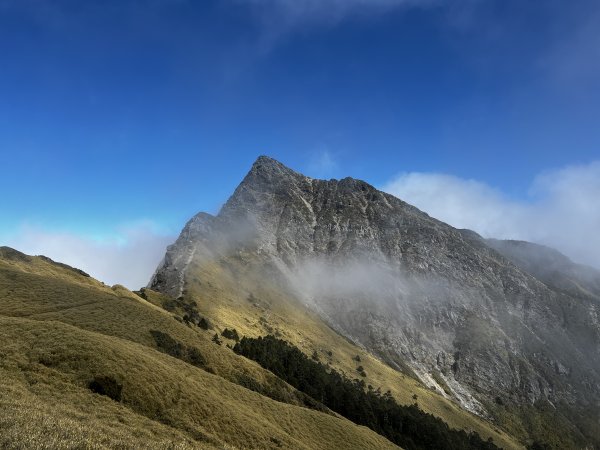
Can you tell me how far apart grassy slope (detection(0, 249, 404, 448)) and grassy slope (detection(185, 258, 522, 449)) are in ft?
186

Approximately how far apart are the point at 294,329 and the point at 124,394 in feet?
444

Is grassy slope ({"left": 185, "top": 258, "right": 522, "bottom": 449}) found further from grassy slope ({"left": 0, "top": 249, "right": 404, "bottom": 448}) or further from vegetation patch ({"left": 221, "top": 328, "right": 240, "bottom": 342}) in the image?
grassy slope ({"left": 0, "top": 249, "right": 404, "bottom": 448})

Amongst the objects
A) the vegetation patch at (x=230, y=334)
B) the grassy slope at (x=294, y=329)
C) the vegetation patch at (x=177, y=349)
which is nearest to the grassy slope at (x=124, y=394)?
the vegetation patch at (x=177, y=349)

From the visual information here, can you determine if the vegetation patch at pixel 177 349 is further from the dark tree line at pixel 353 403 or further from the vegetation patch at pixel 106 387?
the dark tree line at pixel 353 403

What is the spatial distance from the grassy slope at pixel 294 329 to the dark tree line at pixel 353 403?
1693cm

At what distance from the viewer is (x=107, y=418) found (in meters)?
33.1

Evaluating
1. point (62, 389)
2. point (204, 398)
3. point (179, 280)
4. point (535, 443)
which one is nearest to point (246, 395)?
point (204, 398)

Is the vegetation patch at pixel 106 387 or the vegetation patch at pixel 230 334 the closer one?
the vegetation patch at pixel 106 387

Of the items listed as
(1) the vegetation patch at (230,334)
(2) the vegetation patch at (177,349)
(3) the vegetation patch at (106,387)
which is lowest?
(3) the vegetation patch at (106,387)

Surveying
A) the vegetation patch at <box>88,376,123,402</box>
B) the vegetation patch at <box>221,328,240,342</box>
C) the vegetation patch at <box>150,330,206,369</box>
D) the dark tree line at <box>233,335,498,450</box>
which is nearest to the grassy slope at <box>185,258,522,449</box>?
the vegetation patch at <box>221,328,240,342</box>

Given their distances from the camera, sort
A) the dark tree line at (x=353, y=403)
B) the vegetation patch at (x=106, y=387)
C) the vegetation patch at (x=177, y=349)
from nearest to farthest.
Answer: the vegetation patch at (x=106, y=387) → the vegetation patch at (x=177, y=349) → the dark tree line at (x=353, y=403)

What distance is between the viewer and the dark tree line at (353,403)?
105500 mm

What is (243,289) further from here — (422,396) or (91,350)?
(91,350)

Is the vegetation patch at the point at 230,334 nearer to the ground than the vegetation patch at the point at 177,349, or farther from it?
farther from it
